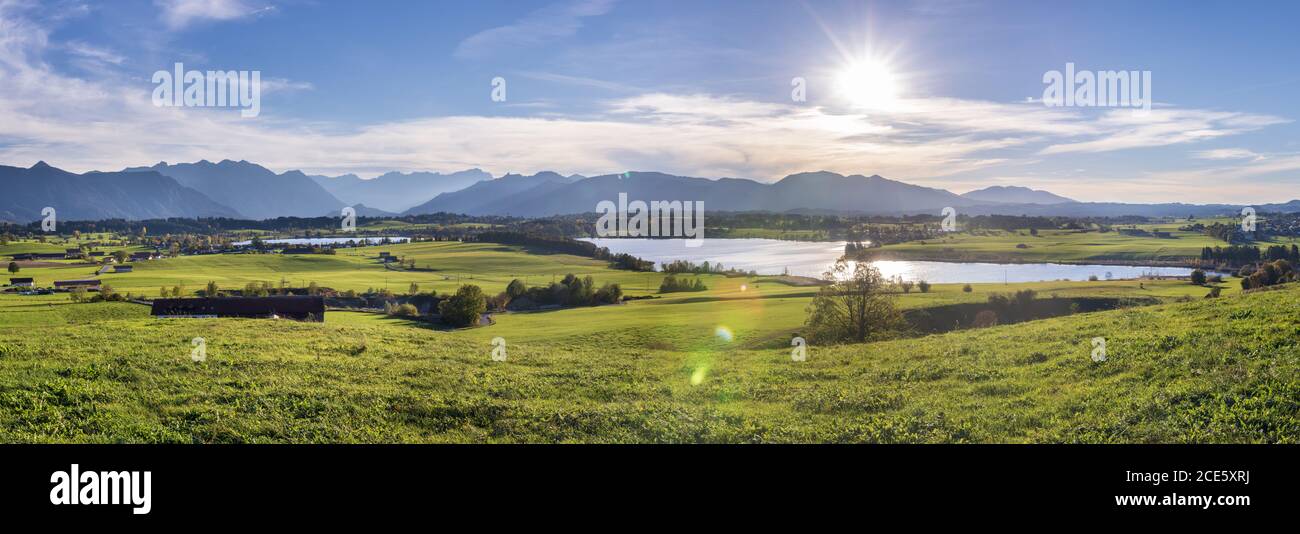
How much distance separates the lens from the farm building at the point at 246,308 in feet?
163

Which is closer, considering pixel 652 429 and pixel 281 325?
pixel 652 429

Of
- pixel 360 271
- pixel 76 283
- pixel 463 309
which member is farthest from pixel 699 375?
pixel 360 271

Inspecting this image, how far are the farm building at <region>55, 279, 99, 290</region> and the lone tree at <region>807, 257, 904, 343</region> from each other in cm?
11861

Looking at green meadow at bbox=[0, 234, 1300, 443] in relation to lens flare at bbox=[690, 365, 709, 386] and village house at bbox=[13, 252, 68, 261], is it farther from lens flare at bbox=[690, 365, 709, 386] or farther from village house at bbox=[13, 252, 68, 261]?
village house at bbox=[13, 252, 68, 261]

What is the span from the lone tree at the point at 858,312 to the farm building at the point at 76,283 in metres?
119

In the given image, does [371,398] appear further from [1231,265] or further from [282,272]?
[1231,265]

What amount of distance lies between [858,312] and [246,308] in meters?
46.7

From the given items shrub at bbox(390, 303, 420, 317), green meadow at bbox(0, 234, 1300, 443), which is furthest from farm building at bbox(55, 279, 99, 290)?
green meadow at bbox(0, 234, 1300, 443)
